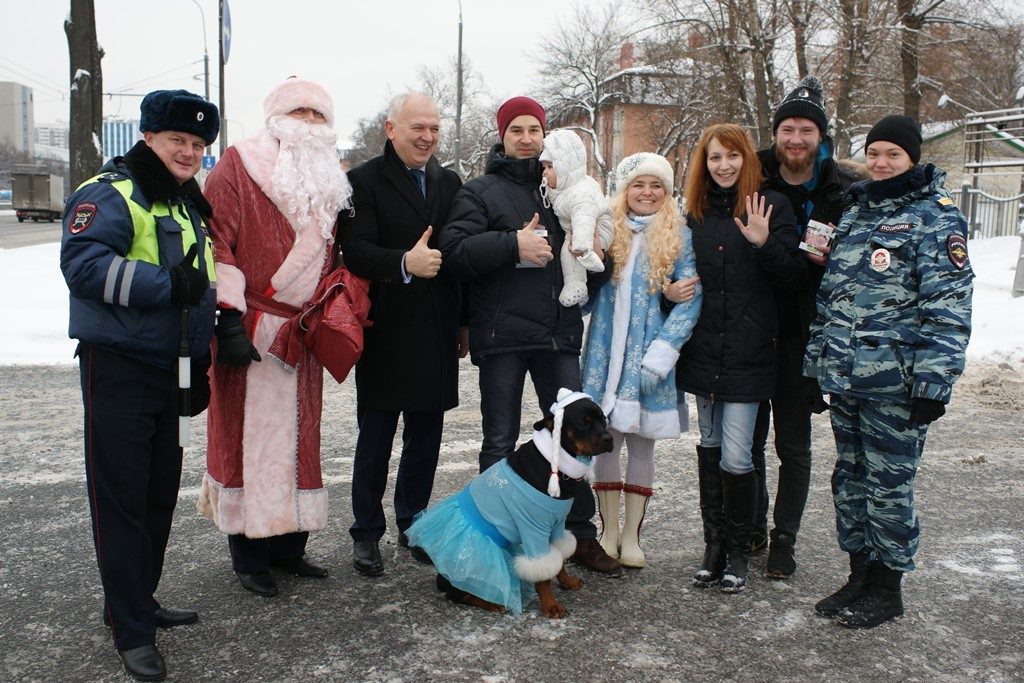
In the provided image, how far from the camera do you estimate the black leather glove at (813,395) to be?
12.7 ft

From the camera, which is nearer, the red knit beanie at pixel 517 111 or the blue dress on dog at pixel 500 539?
the blue dress on dog at pixel 500 539

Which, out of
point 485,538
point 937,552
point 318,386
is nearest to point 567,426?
point 485,538

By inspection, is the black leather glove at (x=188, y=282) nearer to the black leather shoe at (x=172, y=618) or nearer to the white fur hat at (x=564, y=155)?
the black leather shoe at (x=172, y=618)

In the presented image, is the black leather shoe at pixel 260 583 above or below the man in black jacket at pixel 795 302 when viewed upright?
below

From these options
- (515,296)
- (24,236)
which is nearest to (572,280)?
(515,296)

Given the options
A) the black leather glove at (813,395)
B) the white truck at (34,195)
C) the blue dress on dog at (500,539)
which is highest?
the white truck at (34,195)

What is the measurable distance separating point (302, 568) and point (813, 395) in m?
2.56

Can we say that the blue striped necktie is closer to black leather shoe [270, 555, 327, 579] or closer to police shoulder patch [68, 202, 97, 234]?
police shoulder patch [68, 202, 97, 234]

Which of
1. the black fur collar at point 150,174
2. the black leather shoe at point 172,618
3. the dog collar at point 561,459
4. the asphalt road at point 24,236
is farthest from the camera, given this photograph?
the asphalt road at point 24,236

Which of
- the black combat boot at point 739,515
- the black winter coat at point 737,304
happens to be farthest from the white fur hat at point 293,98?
the black combat boot at point 739,515

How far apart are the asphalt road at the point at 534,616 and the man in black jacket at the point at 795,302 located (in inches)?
12.7

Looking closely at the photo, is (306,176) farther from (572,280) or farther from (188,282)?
(572,280)

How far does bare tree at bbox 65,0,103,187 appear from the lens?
13.1 metres

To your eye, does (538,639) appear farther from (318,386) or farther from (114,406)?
(114,406)
